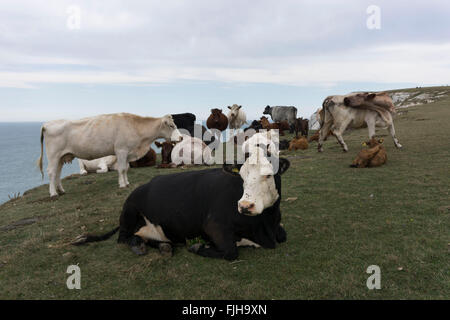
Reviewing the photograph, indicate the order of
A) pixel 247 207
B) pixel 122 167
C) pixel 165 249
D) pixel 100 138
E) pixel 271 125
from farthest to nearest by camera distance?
pixel 271 125
pixel 122 167
pixel 100 138
pixel 165 249
pixel 247 207

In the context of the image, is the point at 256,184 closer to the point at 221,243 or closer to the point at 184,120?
the point at 221,243

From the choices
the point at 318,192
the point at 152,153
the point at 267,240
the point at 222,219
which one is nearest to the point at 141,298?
the point at 222,219

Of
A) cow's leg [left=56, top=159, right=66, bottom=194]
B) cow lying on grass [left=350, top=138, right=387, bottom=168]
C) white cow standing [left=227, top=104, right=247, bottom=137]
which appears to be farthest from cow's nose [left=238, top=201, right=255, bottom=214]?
white cow standing [left=227, top=104, right=247, bottom=137]

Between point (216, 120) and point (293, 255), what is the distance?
15.9m

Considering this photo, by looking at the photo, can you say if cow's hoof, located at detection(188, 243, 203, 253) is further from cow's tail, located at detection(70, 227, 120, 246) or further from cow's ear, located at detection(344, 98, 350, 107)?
cow's ear, located at detection(344, 98, 350, 107)

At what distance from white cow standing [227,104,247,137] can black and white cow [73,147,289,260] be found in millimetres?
15998

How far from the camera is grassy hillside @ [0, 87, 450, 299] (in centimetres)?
328

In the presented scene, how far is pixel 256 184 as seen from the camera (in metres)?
3.47

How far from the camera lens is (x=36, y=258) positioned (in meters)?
4.35

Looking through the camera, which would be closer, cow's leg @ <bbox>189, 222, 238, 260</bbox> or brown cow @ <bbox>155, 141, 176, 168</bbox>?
cow's leg @ <bbox>189, 222, 238, 260</bbox>

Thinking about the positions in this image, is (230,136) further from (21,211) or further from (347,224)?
(347,224)

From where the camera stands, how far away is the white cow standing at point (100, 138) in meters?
8.50

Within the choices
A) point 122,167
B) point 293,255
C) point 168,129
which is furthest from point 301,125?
point 293,255

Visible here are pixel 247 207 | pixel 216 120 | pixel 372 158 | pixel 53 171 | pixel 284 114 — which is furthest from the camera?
pixel 284 114
